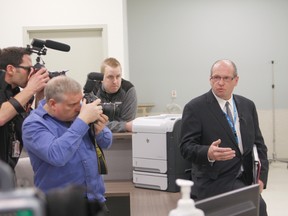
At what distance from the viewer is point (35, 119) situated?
170cm

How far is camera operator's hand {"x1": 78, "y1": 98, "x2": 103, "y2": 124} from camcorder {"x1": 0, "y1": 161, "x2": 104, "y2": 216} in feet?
3.70

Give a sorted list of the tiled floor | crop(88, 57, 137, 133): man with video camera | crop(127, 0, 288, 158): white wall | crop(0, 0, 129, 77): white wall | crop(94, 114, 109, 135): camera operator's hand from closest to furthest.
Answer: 1. crop(94, 114, 109, 135): camera operator's hand
2. crop(88, 57, 137, 133): man with video camera
3. the tiled floor
4. crop(0, 0, 129, 77): white wall
5. crop(127, 0, 288, 158): white wall

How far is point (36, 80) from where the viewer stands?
2006mm

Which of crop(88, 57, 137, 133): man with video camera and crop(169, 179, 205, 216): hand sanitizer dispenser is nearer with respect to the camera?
crop(169, 179, 205, 216): hand sanitizer dispenser

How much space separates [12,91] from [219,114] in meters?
1.25

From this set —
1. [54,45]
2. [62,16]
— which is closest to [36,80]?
[54,45]

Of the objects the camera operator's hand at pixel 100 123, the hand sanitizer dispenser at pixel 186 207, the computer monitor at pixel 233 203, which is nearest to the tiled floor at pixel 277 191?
the camera operator's hand at pixel 100 123

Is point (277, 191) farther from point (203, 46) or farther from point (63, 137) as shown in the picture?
point (63, 137)

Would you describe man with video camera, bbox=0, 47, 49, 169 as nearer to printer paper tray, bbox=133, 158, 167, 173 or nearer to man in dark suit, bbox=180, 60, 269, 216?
printer paper tray, bbox=133, 158, 167, 173

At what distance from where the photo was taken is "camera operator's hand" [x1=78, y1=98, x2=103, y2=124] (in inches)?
66.5

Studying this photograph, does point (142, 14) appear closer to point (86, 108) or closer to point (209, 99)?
point (209, 99)

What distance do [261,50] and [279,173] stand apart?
2078 millimetres

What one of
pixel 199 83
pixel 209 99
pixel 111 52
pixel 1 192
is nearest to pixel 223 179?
pixel 209 99

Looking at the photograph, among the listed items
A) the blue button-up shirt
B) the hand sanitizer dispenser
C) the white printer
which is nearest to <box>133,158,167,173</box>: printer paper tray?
the white printer
